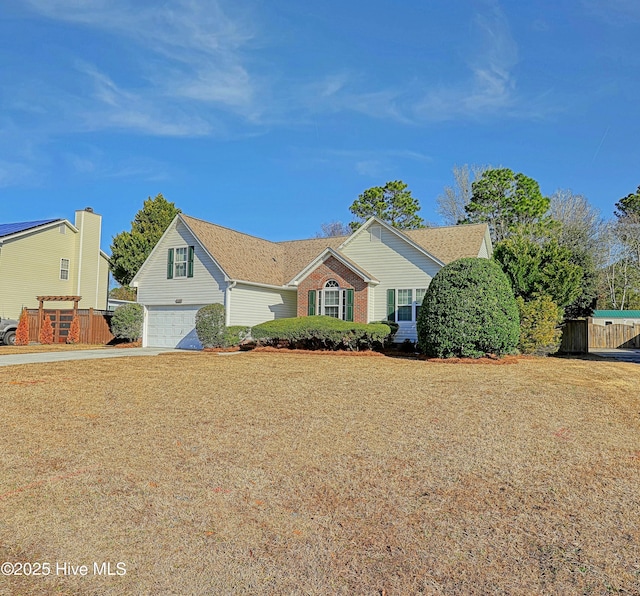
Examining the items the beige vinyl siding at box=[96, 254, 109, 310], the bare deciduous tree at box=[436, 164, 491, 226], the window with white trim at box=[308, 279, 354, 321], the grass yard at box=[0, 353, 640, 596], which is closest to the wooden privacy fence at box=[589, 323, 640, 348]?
the bare deciduous tree at box=[436, 164, 491, 226]

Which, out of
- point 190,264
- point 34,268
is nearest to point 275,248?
point 190,264

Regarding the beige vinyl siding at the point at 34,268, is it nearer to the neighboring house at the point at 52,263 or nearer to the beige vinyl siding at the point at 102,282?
the neighboring house at the point at 52,263

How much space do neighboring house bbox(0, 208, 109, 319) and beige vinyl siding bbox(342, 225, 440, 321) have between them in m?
18.3

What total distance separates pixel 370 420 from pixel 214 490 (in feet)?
10.3

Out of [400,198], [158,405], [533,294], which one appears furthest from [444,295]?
[400,198]

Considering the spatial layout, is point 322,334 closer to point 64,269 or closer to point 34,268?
point 34,268

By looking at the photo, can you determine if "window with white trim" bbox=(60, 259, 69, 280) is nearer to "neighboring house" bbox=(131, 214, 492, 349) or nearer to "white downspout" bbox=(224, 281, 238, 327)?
"neighboring house" bbox=(131, 214, 492, 349)

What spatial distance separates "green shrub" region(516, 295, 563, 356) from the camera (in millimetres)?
17844

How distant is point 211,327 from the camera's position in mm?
20906

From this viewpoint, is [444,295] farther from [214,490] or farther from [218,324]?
[214,490]

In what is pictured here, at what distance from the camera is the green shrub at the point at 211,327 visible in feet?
68.6

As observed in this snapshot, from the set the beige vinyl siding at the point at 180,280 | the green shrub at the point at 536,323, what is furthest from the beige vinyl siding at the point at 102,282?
the green shrub at the point at 536,323

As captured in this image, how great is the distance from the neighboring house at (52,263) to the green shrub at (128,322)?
7326mm

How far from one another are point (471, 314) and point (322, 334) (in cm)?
581
